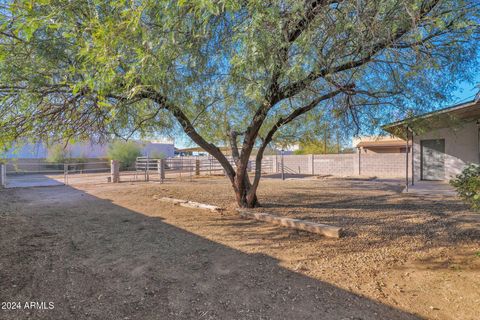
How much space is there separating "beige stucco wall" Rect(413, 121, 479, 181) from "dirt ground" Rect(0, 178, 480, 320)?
19.4 feet

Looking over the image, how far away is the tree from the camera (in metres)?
3.21

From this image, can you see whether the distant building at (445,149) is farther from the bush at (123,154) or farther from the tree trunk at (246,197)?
the bush at (123,154)

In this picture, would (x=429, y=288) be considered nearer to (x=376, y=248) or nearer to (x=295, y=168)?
(x=376, y=248)

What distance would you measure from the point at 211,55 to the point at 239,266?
3.21m

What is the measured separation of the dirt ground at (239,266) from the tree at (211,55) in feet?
6.73

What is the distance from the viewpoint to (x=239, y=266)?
12.5ft

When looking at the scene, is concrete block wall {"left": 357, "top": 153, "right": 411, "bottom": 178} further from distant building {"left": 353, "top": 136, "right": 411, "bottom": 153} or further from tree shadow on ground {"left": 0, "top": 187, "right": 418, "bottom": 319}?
tree shadow on ground {"left": 0, "top": 187, "right": 418, "bottom": 319}

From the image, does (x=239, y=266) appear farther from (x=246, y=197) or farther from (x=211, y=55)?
(x=246, y=197)

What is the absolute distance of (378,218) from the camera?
625 cm

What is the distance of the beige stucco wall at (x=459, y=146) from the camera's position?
1126 centimetres

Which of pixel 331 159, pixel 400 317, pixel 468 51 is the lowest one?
pixel 400 317

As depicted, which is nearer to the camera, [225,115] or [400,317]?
[400,317]

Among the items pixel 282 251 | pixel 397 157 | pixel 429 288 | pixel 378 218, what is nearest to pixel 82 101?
pixel 282 251

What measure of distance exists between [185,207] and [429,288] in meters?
5.94
